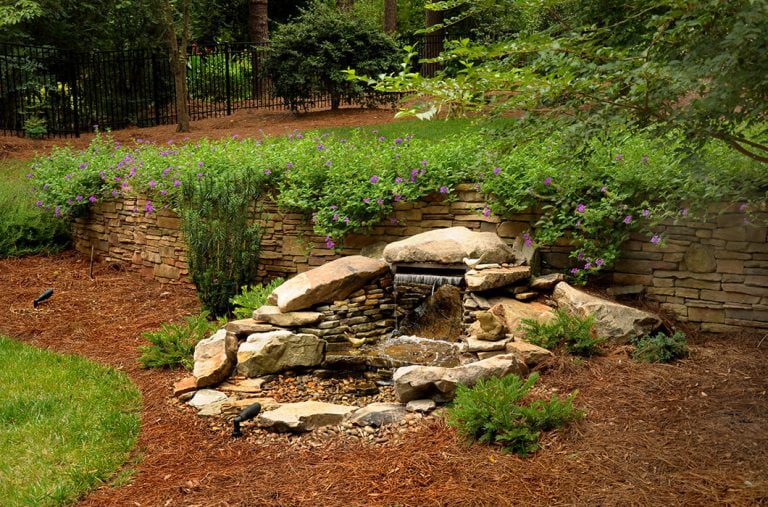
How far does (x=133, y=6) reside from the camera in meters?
16.1

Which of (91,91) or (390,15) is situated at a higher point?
(390,15)

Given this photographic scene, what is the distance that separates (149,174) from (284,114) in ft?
21.7

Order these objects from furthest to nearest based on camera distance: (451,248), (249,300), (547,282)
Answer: (249,300) → (451,248) → (547,282)

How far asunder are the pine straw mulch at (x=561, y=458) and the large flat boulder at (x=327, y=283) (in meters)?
1.18

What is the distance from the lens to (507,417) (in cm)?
372

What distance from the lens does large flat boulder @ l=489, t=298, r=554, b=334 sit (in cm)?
532

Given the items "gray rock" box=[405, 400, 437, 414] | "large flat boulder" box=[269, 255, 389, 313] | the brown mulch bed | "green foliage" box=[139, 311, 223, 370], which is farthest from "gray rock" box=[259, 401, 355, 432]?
the brown mulch bed

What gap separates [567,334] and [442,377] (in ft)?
3.68

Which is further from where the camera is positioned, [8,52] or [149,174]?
[8,52]

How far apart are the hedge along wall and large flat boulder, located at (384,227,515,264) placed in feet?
1.00

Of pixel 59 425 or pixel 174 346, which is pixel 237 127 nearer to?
pixel 174 346

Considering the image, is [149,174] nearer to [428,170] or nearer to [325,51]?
[428,170]

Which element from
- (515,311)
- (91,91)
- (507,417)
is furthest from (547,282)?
(91,91)

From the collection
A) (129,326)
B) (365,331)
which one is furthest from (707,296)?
(129,326)
